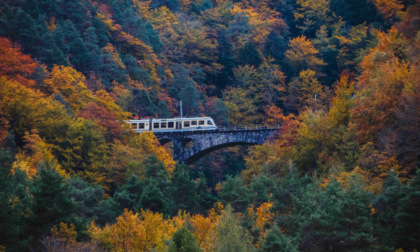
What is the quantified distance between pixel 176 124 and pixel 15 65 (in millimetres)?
17724

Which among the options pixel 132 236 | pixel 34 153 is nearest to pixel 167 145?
pixel 34 153

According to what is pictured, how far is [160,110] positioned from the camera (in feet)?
216

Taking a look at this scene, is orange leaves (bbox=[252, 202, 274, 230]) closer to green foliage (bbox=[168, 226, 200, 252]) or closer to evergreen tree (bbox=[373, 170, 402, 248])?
evergreen tree (bbox=[373, 170, 402, 248])

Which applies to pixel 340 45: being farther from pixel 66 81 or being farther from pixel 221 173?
pixel 66 81

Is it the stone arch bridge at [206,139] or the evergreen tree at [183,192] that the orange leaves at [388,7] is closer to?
the stone arch bridge at [206,139]

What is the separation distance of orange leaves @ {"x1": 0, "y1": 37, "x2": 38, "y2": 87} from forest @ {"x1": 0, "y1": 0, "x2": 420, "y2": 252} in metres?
0.23

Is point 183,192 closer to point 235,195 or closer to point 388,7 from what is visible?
point 235,195

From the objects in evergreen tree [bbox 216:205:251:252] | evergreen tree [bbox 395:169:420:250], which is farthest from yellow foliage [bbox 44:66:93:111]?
evergreen tree [bbox 395:169:420:250]

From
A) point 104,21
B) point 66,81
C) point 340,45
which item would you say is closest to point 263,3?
point 340,45

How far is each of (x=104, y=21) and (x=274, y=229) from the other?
5286 centimetres

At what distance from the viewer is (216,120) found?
69.8 metres

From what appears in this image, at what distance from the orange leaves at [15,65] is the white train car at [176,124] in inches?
494

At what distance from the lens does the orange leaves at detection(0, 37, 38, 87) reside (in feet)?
153

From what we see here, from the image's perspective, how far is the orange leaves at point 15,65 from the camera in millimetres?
46625
